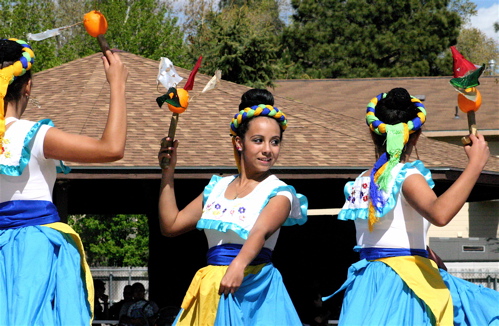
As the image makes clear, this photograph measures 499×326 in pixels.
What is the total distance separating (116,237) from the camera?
26562 mm

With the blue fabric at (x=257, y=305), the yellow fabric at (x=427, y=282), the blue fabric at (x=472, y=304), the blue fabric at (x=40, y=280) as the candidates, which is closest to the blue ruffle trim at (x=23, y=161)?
the blue fabric at (x=40, y=280)

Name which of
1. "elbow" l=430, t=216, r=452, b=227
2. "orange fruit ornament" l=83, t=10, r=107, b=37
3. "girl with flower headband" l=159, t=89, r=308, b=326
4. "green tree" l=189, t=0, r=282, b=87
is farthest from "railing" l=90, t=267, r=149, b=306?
"elbow" l=430, t=216, r=452, b=227

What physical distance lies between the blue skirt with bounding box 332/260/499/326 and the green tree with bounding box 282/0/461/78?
28255mm

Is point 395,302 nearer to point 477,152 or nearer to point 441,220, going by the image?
point 441,220

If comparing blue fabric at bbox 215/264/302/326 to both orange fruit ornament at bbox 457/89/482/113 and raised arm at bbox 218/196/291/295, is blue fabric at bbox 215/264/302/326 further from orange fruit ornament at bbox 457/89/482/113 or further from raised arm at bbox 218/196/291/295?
orange fruit ornament at bbox 457/89/482/113

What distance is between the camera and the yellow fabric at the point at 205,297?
360 centimetres

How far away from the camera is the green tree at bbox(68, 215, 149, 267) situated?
25.7 m

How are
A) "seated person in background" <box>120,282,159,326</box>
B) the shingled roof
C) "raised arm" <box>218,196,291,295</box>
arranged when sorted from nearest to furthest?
"raised arm" <box>218,196,291,295</box>
the shingled roof
"seated person in background" <box>120,282,159,326</box>

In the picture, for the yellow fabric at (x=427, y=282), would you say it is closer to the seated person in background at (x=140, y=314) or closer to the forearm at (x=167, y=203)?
the forearm at (x=167, y=203)

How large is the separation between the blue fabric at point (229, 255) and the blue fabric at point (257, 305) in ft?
0.15

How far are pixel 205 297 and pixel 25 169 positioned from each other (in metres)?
0.99

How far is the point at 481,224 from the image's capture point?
2122 cm

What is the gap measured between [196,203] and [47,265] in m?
1.00

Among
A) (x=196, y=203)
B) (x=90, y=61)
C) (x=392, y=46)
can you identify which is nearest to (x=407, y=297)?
(x=196, y=203)
